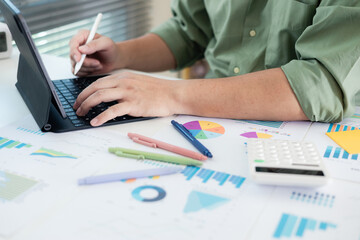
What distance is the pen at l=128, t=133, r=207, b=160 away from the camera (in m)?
0.66

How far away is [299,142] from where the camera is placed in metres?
0.68

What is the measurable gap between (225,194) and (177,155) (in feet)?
0.42

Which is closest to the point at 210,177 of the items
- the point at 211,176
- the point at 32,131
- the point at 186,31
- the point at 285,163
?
the point at 211,176

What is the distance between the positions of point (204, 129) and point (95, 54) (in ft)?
1.42

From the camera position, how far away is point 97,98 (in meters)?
0.77

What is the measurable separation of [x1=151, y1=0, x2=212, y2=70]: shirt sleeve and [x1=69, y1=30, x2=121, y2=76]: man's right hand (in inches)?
9.7

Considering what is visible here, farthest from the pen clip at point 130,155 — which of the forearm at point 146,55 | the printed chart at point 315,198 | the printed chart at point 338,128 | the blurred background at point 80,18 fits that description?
the blurred background at point 80,18

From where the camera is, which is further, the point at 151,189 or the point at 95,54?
the point at 95,54

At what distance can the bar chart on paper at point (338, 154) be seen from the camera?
69 cm

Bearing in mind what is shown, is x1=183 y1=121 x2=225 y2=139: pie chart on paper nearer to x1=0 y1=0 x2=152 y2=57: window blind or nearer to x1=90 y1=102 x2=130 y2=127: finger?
x1=90 y1=102 x2=130 y2=127: finger

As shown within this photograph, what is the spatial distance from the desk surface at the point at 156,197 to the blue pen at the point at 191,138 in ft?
0.04

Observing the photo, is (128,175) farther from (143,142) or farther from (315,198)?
(315,198)

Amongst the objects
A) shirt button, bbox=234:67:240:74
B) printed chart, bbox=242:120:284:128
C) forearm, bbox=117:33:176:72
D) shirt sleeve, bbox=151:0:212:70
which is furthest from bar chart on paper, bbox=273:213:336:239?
shirt sleeve, bbox=151:0:212:70

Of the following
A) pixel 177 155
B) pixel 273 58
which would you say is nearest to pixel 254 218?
pixel 177 155
